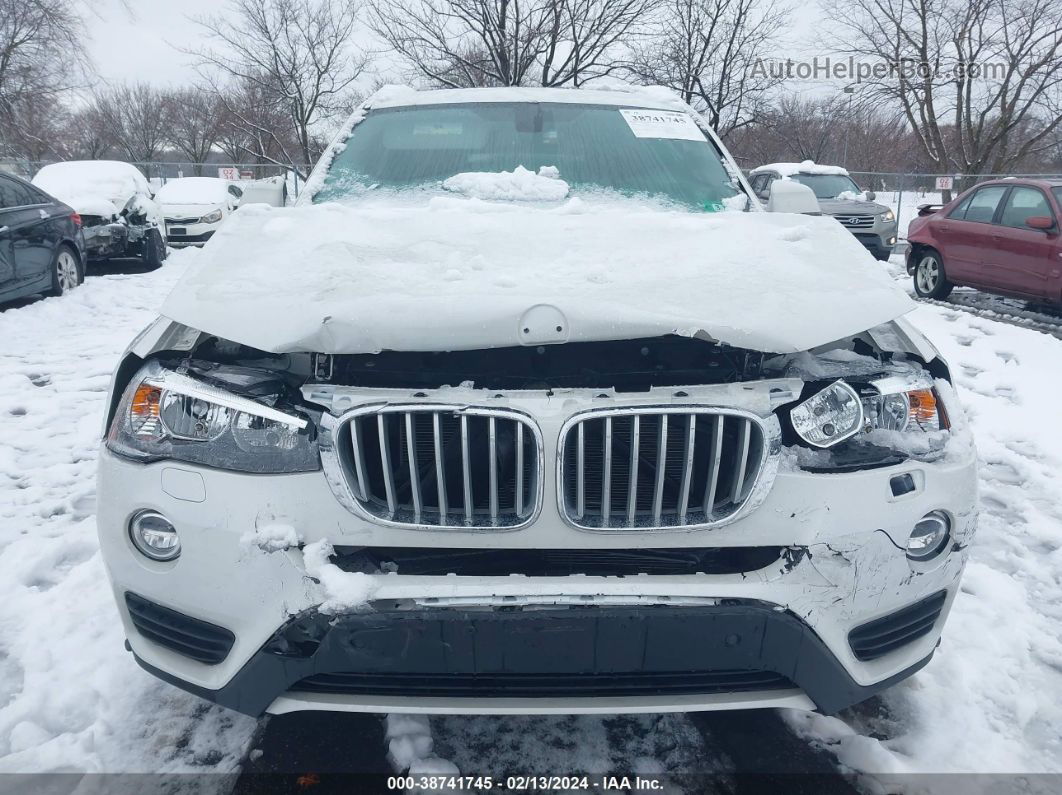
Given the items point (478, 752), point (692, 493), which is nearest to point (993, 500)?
point (692, 493)

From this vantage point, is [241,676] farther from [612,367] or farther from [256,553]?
[612,367]

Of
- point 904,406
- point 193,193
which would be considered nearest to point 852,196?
point 193,193

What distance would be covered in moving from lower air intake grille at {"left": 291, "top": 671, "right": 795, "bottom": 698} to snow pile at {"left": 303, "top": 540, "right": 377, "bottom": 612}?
0.21 m

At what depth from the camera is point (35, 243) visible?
825 centimetres

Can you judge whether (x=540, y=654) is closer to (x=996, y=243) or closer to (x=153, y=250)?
(x=996, y=243)

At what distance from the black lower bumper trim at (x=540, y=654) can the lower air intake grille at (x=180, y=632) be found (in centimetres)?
9

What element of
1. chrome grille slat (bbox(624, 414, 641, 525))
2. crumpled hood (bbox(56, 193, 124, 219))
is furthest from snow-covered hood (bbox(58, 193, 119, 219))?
chrome grille slat (bbox(624, 414, 641, 525))

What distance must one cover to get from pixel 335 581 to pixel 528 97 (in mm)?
2940

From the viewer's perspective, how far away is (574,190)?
10.9 feet

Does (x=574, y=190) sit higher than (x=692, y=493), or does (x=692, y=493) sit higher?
(x=574, y=190)

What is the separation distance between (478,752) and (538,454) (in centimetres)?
99

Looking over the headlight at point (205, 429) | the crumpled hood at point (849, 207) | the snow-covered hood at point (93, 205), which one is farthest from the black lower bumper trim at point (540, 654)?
the crumpled hood at point (849, 207)

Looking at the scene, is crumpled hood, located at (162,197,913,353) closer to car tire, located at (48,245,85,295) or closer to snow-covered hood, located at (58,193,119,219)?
car tire, located at (48,245,85,295)

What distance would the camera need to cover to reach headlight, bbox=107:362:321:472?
182 centimetres
